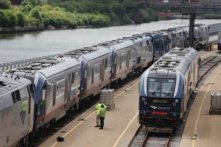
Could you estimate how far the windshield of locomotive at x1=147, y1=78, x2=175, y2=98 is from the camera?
91.1 ft

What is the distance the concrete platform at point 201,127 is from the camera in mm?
27281

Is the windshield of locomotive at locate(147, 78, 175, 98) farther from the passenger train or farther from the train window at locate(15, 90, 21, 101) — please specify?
the train window at locate(15, 90, 21, 101)

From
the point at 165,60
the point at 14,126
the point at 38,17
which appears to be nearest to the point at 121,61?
the point at 165,60

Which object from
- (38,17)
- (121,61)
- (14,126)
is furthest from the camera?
(38,17)

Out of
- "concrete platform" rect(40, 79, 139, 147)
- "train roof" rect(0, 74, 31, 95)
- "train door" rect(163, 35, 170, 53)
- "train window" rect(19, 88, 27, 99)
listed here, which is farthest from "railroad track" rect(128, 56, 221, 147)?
"train door" rect(163, 35, 170, 53)

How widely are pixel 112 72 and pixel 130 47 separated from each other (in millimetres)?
6680

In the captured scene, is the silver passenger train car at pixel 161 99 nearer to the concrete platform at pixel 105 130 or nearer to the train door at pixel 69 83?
the concrete platform at pixel 105 130

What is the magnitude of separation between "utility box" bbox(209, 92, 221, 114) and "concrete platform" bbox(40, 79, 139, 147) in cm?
428

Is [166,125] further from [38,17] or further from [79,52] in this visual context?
[38,17]

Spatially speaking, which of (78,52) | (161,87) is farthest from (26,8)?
(161,87)

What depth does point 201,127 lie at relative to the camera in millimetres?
30703

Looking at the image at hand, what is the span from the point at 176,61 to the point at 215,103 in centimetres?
397

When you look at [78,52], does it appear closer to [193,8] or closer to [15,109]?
[15,109]

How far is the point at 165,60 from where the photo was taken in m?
32.3
